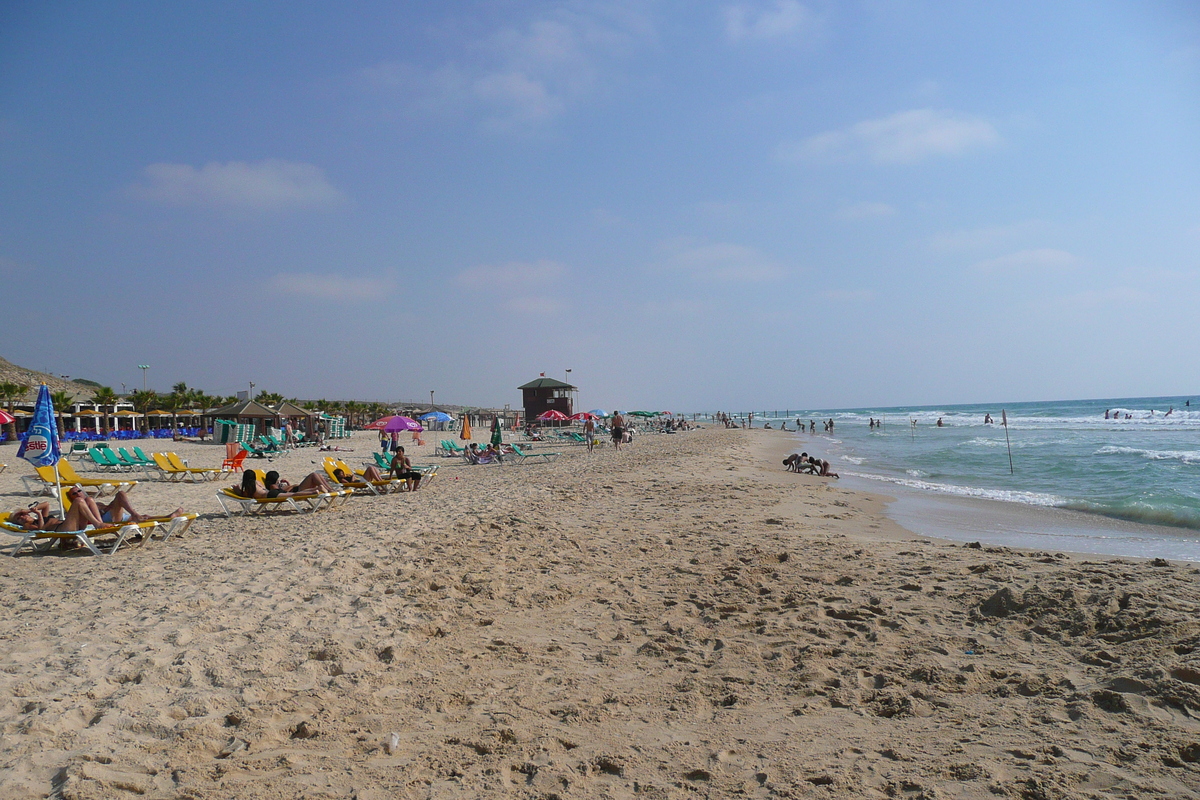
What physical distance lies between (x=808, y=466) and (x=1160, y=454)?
12.4 meters

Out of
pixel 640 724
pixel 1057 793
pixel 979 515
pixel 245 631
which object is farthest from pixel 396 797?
pixel 979 515

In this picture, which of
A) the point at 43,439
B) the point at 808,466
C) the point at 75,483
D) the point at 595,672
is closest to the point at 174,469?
the point at 75,483

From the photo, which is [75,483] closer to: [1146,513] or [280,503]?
[280,503]

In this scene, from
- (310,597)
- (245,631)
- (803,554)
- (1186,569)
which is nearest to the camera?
(245,631)

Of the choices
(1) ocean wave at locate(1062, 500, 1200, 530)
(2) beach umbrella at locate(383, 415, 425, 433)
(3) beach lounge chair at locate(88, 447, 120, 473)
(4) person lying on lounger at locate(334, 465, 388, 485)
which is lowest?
(1) ocean wave at locate(1062, 500, 1200, 530)

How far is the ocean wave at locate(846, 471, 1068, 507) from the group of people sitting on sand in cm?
115

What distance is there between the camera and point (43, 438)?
297 inches

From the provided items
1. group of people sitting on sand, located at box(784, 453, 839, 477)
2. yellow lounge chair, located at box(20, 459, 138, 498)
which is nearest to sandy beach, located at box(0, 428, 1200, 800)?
yellow lounge chair, located at box(20, 459, 138, 498)

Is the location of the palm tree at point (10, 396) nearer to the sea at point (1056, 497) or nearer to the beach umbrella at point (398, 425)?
the beach umbrella at point (398, 425)

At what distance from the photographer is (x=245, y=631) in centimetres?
433

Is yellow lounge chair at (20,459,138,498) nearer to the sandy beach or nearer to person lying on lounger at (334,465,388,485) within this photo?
person lying on lounger at (334,465,388,485)

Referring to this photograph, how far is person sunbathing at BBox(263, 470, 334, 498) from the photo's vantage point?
31.4ft

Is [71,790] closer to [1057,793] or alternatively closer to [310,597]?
[310,597]

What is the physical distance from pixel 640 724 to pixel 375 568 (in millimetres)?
3553
